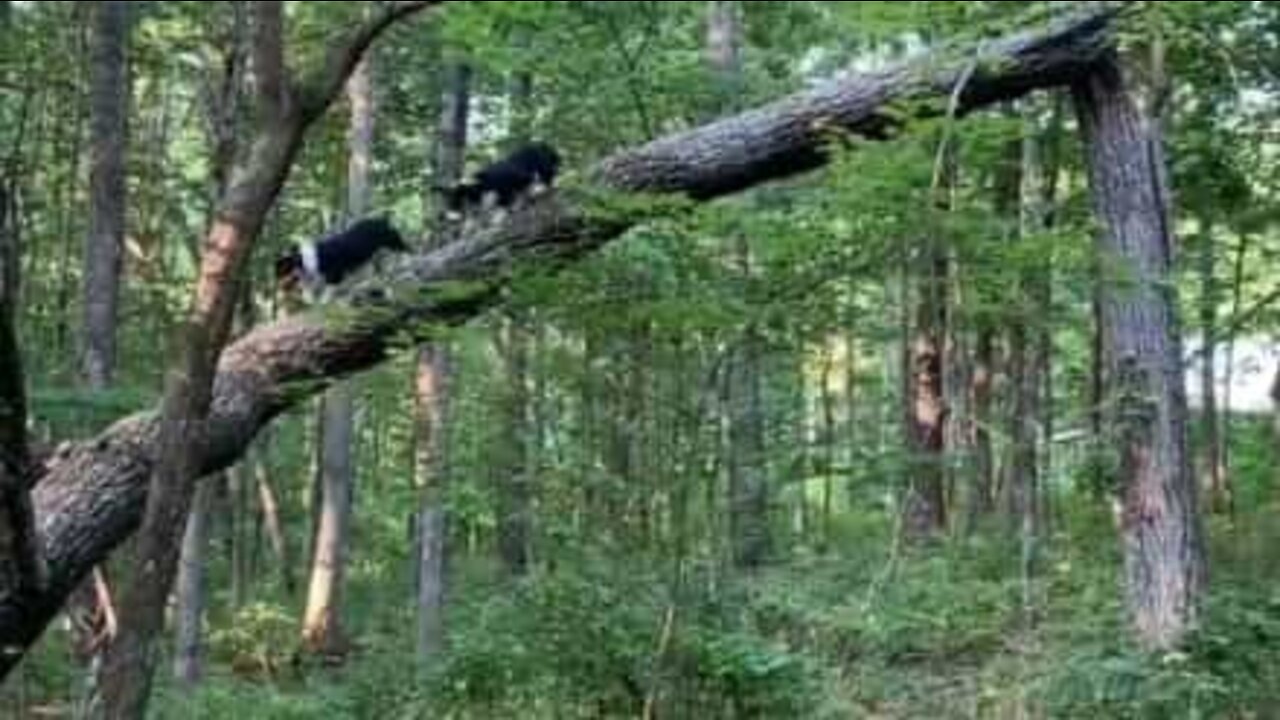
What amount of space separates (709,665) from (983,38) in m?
3.03

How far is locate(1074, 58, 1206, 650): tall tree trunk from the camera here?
787 centimetres

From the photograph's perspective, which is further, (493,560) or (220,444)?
(493,560)

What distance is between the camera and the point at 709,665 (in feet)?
21.3

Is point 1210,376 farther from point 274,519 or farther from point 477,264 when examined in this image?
point 274,519

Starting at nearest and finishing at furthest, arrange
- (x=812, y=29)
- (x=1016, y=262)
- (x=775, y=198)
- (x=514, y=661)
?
1. (x=1016, y=262)
2. (x=514, y=661)
3. (x=775, y=198)
4. (x=812, y=29)

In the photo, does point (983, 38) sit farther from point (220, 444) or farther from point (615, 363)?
point (220, 444)

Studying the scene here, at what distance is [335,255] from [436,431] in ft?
10.1

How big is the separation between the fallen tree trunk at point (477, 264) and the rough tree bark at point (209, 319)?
1.36 m

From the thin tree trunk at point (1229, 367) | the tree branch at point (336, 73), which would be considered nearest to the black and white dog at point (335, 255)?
the tree branch at point (336, 73)

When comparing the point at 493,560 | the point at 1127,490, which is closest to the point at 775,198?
the point at 1127,490

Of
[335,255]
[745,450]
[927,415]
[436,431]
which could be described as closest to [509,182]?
[335,255]

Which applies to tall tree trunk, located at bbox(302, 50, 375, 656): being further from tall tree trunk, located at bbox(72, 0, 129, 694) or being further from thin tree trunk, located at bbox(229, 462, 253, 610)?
thin tree trunk, located at bbox(229, 462, 253, 610)

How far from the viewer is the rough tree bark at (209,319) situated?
4406mm

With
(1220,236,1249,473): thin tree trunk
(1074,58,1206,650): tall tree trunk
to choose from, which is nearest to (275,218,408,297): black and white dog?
(1074,58,1206,650): tall tree trunk
